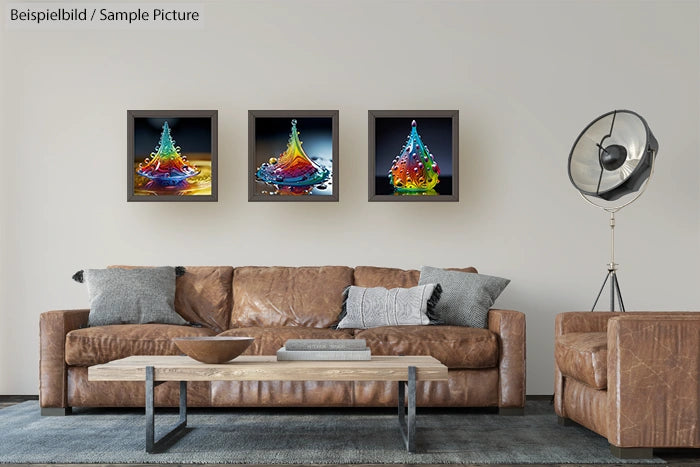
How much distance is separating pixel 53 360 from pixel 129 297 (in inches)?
21.9

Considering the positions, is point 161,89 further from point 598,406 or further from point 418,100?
point 598,406

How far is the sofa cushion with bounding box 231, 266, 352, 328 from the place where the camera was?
15.2 feet

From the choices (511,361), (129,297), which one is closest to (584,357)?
(511,361)

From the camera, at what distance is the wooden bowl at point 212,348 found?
3.06 m

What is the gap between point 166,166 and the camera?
16.6 ft

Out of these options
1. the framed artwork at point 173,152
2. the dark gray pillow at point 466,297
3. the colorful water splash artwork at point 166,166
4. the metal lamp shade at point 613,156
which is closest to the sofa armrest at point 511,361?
the dark gray pillow at point 466,297

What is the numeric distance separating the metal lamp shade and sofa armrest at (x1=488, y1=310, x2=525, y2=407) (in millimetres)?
1128

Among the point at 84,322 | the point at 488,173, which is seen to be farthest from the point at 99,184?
the point at 488,173

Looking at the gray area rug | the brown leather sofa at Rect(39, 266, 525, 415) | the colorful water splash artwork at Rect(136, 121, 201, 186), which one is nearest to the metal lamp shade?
the brown leather sofa at Rect(39, 266, 525, 415)

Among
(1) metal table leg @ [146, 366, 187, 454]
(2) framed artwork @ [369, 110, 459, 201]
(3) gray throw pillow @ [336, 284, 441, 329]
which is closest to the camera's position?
(1) metal table leg @ [146, 366, 187, 454]

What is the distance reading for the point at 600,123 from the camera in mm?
4785

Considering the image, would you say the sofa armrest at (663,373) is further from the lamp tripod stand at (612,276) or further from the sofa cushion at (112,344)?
the sofa cushion at (112,344)

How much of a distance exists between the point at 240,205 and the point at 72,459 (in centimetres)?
243

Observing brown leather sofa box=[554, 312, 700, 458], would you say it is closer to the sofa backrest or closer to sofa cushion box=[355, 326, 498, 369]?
sofa cushion box=[355, 326, 498, 369]
